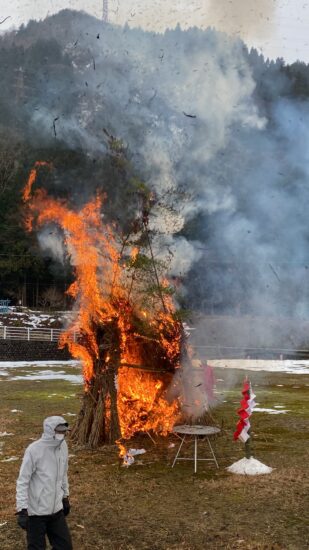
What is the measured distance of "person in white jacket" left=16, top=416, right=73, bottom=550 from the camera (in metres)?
5.01

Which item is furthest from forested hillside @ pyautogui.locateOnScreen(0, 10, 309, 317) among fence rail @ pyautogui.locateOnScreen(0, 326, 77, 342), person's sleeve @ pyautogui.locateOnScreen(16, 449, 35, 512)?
fence rail @ pyautogui.locateOnScreen(0, 326, 77, 342)

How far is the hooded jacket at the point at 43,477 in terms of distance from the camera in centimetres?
501

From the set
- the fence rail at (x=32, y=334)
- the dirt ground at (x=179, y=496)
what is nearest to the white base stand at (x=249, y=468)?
the dirt ground at (x=179, y=496)

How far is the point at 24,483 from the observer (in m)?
5.00

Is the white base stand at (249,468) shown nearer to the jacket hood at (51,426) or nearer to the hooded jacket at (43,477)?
the hooded jacket at (43,477)

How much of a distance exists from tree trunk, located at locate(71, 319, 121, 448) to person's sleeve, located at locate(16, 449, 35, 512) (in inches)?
234

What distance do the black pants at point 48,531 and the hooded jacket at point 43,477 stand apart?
7 cm

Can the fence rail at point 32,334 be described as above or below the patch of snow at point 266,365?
above

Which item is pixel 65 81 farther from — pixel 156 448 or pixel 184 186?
pixel 156 448

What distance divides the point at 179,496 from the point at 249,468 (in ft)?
5.69

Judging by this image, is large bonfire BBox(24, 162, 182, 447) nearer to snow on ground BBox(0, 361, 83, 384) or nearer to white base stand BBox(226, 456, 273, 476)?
white base stand BBox(226, 456, 273, 476)

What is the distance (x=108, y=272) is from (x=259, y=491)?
18.7ft

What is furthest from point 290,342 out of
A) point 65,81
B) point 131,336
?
point 65,81

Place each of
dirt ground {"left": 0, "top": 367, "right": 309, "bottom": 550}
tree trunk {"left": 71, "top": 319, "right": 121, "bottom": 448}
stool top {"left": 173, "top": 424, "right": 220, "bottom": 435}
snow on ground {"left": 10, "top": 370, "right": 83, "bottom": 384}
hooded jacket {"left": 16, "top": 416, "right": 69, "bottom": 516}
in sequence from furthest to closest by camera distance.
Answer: snow on ground {"left": 10, "top": 370, "right": 83, "bottom": 384} → tree trunk {"left": 71, "top": 319, "right": 121, "bottom": 448} → stool top {"left": 173, "top": 424, "right": 220, "bottom": 435} → dirt ground {"left": 0, "top": 367, "right": 309, "bottom": 550} → hooded jacket {"left": 16, "top": 416, "right": 69, "bottom": 516}
